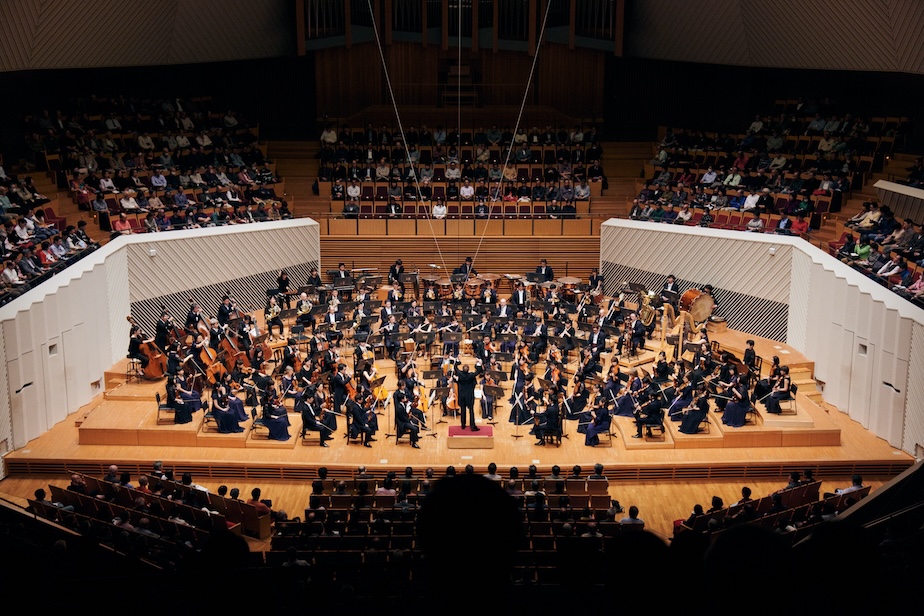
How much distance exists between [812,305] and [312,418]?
8318 mm

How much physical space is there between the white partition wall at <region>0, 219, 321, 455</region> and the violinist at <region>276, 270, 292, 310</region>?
864 mm

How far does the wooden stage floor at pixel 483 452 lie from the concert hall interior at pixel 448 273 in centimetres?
5

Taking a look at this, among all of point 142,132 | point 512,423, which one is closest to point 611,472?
point 512,423

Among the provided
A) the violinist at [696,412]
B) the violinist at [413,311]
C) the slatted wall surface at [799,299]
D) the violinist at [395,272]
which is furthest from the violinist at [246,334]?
the slatted wall surface at [799,299]

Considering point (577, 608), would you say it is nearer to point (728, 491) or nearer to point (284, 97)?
point (728, 491)

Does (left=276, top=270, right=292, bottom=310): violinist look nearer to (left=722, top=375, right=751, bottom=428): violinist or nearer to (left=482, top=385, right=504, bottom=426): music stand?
(left=482, top=385, right=504, bottom=426): music stand

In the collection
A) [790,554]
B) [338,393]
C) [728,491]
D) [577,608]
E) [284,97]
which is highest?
[284,97]

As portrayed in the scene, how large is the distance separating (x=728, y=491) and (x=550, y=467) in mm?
2350

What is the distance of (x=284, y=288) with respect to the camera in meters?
18.4

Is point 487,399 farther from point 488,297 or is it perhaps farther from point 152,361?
point 152,361

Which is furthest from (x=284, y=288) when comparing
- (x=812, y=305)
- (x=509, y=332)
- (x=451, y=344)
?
(x=812, y=305)

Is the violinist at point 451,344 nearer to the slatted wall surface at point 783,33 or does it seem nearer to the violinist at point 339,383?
the violinist at point 339,383

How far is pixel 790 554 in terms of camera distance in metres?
1.54

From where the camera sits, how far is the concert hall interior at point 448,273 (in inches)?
461
